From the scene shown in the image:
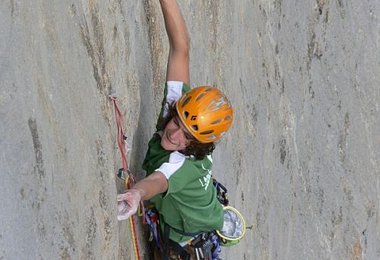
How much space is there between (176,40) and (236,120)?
2.07m

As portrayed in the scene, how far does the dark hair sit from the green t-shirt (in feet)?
0.10

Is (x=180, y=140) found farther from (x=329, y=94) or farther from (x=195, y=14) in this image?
(x=329, y=94)

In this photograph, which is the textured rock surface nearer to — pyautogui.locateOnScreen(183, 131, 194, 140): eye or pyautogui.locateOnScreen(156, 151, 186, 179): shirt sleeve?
pyautogui.locateOnScreen(156, 151, 186, 179): shirt sleeve

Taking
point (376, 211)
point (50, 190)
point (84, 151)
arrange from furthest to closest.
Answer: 1. point (376, 211)
2. point (84, 151)
3. point (50, 190)

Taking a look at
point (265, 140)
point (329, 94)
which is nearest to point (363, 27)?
point (329, 94)

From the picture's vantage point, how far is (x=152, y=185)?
3918 mm

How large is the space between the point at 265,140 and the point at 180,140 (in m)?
3.02

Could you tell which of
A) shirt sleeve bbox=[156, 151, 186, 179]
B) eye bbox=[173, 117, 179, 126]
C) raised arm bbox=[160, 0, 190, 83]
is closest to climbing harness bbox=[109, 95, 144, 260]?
shirt sleeve bbox=[156, 151, 186, 179]

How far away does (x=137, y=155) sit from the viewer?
183 inches

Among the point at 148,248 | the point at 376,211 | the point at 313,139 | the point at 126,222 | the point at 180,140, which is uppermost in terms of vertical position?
the point at 180,140

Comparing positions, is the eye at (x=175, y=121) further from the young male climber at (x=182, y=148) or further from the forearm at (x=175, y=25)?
the forearm at (x=175, y=25)

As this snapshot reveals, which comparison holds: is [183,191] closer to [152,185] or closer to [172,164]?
[172,164]

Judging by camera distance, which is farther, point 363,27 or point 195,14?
point 363,27

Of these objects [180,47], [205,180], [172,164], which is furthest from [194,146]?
[180,47]
